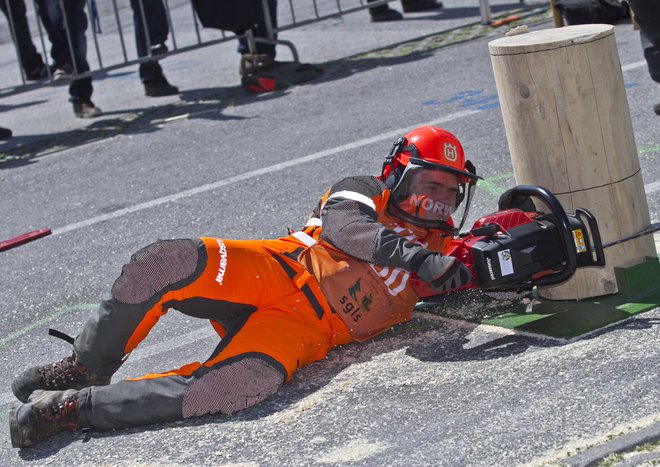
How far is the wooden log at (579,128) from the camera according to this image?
446 centimetres

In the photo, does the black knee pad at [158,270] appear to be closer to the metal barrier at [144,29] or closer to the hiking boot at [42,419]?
the hiking boot at [42,419]

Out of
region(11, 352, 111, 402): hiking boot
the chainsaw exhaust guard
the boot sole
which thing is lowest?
the boot sole

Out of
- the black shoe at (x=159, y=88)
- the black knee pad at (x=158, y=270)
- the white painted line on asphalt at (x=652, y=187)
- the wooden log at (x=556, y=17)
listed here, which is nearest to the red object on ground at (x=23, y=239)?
the black knee pad at (x=158, y=270)

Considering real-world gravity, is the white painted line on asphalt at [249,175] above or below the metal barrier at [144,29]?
below

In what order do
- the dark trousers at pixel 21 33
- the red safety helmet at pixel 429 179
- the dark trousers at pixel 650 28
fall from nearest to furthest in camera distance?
the red safety helmet at pixel 429 179
the dark trousers at pixel 650 28
the dark trousers at pixel 21 33

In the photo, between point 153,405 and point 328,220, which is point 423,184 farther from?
point 153,405

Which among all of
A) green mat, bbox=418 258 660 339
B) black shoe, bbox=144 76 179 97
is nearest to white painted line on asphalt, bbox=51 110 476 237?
green mat, bbox=418 258 660 339

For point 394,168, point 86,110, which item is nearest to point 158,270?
point 394,168

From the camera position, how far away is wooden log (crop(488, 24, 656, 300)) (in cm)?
446

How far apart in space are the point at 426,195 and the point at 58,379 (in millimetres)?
1656

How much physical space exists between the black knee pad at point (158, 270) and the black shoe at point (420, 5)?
8949 mm

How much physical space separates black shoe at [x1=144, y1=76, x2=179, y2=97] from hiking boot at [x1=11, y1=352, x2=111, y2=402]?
6567mm

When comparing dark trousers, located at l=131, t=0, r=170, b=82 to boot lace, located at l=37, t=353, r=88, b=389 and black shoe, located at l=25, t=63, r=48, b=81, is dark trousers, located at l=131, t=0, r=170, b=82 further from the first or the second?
boot lace, located at l=37, t=353, r=88, b=389

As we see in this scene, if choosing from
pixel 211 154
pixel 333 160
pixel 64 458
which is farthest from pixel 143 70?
pixel 64 458
